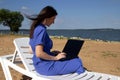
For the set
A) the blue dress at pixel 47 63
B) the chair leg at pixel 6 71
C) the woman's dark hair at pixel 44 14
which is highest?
the woman's dark hair at pixel 44 14

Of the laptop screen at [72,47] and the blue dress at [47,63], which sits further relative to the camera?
the laptop screen at [72,47]

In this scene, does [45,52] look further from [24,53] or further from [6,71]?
[24,53]

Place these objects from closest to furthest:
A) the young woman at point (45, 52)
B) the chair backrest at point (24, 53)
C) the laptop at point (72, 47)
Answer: the young woman at point (45, 52), the laptop at point (72, 47), the chair backrest at point (24, 53)

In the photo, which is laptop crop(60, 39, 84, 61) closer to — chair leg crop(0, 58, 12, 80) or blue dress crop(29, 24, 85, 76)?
blue dress crop(29, 24, 85, 76)

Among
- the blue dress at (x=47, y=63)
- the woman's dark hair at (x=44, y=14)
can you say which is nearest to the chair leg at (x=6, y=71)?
the blue dress at (x=47, y=63)

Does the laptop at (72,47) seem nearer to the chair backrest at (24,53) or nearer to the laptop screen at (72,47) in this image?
the laptop screen at (72,47)

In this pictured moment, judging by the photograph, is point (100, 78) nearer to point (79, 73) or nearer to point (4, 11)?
point (79, 73)

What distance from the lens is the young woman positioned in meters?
4.76

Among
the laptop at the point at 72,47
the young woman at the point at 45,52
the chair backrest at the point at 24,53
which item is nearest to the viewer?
the young woman at the point at 45,52

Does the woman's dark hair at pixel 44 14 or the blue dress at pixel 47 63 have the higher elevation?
the woman's dark hair at pixel 44 14

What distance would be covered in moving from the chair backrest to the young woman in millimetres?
462

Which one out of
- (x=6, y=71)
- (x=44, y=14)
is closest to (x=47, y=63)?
(x=44, y=14)

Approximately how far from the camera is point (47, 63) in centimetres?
493

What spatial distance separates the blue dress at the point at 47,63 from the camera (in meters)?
4.79
